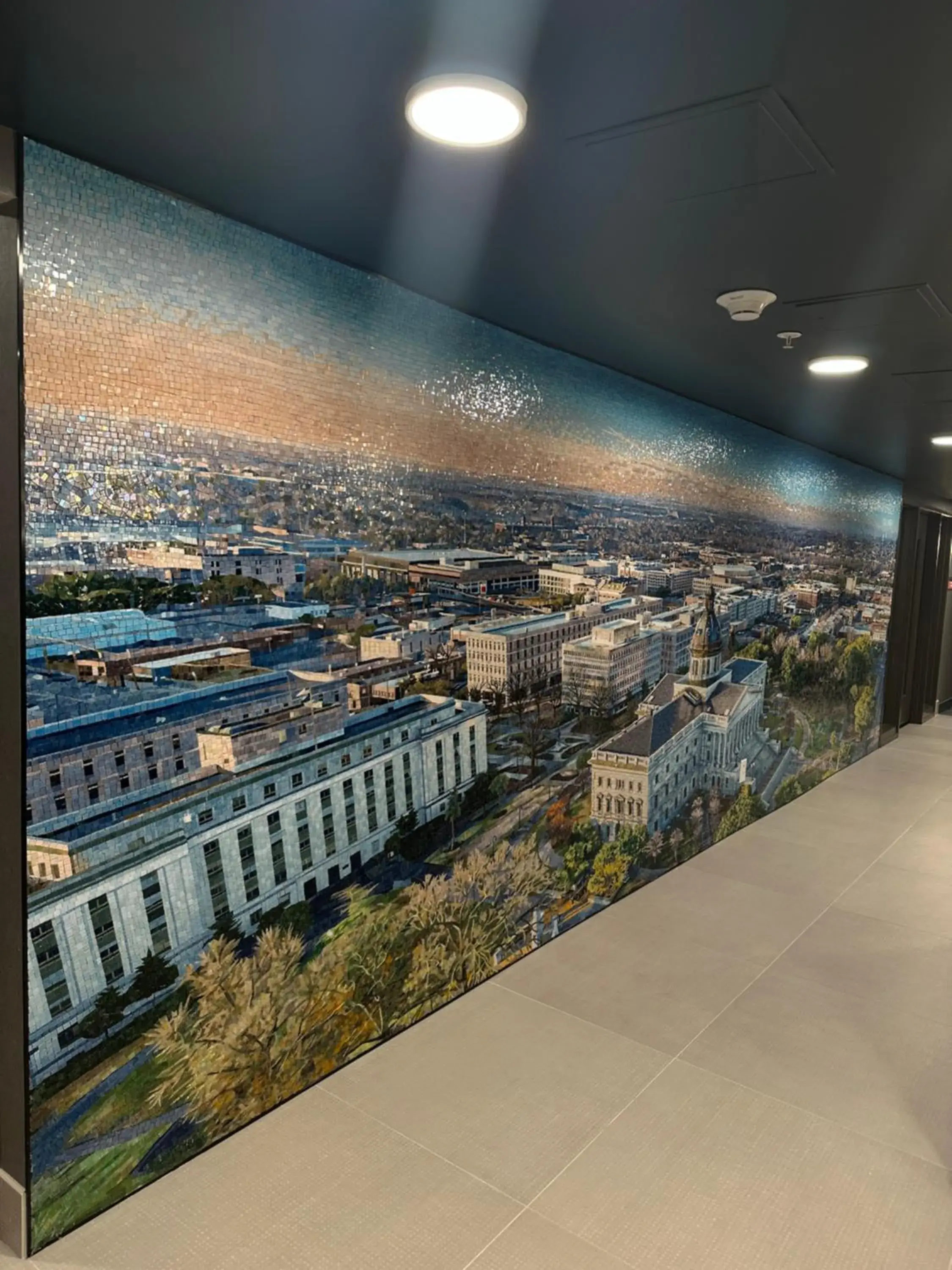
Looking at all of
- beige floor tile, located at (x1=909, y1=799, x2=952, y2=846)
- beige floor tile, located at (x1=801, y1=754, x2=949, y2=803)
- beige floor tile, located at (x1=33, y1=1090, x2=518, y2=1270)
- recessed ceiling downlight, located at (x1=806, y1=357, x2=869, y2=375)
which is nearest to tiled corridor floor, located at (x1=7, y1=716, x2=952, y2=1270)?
beige floor tile, located at (x1=33, y1=1090, x2=518, y2=1270)

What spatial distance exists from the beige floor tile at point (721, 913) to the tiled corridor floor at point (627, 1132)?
0.02 metres

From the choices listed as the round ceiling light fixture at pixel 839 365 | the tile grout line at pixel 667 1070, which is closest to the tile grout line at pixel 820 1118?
the tile grout line at pixel 667 1070

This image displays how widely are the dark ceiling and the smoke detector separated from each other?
2.1 inches

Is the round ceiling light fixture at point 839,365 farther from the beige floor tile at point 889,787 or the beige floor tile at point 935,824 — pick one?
the beige floor tile at point 889,787

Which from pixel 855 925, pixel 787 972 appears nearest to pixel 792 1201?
pixel 787 972

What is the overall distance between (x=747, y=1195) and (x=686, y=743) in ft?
8.53

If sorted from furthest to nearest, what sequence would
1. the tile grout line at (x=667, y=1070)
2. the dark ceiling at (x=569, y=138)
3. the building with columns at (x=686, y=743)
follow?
the building with columns at (x=686, y=743) < the tile grout line at (x=667, y=1070) < the dark ceiling at (x=569, y=138)

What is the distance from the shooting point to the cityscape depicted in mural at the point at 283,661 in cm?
208

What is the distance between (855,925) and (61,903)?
3692 mm

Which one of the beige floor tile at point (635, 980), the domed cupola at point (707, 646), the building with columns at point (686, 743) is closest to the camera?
the beige floor tile at point (635, 980)

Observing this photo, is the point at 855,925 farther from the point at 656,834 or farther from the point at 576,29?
the point at 576,29

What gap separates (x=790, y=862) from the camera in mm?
5098

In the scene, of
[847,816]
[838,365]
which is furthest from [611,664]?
Result: [847,816]

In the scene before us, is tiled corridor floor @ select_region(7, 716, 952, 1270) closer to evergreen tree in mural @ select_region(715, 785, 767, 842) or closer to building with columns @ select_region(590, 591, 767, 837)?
building with columns @ select_region(590, 591, 767, 837)
